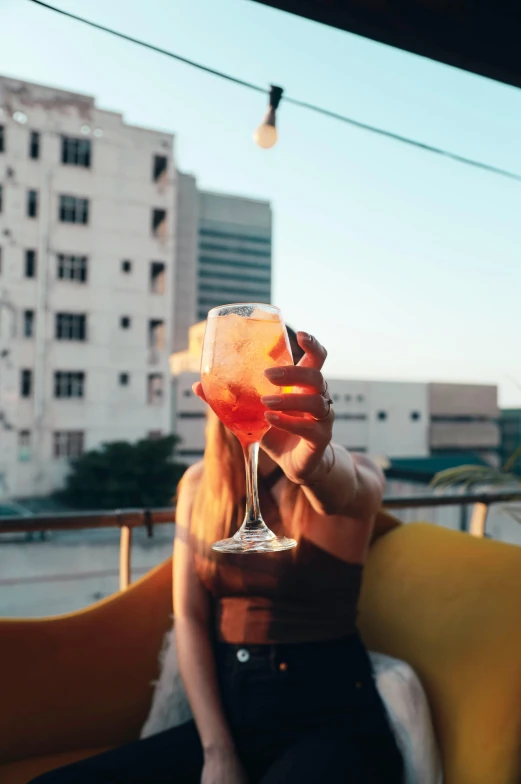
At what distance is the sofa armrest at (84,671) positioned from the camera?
4.16ft

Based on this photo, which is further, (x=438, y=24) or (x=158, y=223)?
(x=158, y=223)

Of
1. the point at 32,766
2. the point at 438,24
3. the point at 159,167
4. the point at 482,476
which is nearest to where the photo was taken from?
the point at 32,766

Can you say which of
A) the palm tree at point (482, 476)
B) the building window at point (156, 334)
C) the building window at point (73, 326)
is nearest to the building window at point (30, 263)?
the building window at point (73, 326)

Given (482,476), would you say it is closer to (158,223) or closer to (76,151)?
(158,223)

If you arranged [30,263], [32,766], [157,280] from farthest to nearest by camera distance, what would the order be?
[157,280], [30,263], [32,766]

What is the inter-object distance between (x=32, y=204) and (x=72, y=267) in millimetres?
3429

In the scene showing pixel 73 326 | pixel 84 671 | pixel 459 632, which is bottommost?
pixel 84 671

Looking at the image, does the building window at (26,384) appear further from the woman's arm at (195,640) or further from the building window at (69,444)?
the woman's arm at (195,640)

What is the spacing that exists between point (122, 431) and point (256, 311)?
3132cm

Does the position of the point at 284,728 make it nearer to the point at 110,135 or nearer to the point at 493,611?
the point at 493,611

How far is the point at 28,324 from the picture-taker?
28688 millimetres

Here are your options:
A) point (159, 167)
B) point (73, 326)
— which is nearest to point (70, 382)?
point (73, 326)

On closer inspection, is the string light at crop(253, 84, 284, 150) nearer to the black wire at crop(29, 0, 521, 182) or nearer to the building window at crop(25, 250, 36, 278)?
the black wire at crop(29, 0, 521, 182)

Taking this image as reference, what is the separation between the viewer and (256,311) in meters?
0.63
